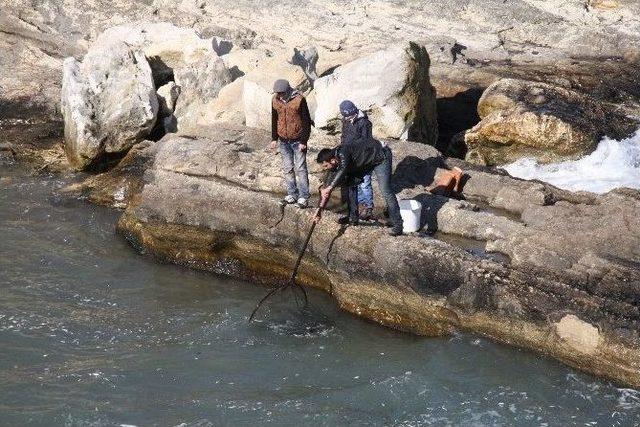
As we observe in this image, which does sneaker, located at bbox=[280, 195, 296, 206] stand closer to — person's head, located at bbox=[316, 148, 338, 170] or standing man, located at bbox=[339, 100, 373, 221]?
standing man, located at bbox=[339, 100, 373, 221]

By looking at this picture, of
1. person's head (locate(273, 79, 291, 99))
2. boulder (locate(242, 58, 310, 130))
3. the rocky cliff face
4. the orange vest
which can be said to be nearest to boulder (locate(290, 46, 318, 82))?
boulder (locate(242, 58, 310, 130))

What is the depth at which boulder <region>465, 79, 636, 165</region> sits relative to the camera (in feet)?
51.5

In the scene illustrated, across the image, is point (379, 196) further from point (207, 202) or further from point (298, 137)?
point (207, 202)

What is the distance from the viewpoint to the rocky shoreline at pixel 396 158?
1023 cm

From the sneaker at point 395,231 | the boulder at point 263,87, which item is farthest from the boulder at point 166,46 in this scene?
the sneaker at point 395,231

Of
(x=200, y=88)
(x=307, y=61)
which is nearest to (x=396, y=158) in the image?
(x=307, y=61)

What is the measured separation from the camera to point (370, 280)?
1120 centimetres

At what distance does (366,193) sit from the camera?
1180 centimetres

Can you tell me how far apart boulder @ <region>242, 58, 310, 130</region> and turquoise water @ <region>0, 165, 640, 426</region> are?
442 centimetres

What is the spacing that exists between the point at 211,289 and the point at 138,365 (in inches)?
105

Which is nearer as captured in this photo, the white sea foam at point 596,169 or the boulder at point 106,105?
the white sea foam at point 596,169

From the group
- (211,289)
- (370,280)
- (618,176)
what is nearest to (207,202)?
(211,289)

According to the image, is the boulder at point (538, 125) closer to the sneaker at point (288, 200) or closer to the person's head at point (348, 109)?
the sneaker at point (288, 200)

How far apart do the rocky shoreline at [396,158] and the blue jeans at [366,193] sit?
47 centimetres
